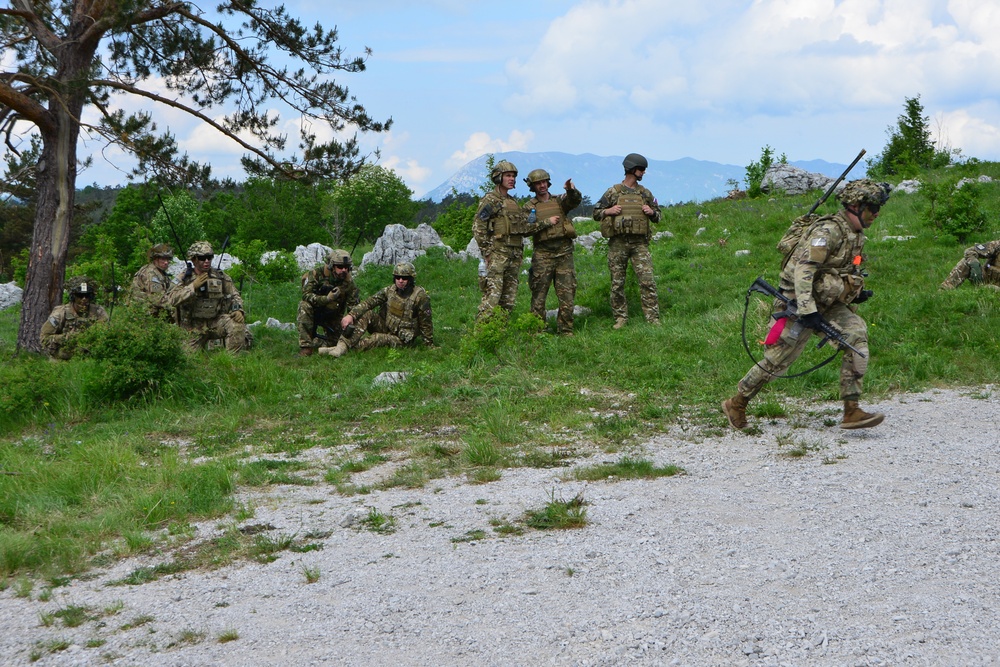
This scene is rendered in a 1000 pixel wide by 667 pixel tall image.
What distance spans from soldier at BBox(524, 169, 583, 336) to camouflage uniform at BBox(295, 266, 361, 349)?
8.87 ft

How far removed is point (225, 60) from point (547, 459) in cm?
957

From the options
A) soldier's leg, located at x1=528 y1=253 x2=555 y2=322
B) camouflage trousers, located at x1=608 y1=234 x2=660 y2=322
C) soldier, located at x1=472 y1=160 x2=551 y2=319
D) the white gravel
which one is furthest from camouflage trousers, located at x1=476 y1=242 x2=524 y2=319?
the white gravel

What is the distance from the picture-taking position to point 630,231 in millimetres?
12023

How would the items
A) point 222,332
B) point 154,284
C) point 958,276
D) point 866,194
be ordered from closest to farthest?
point 866,194 → point 958,276 → point 222,332 → point 154,284

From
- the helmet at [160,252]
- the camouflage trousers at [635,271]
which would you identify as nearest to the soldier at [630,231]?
the camouflage trousers at [635,271]

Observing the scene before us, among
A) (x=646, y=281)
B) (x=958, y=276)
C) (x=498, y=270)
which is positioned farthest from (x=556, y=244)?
(x=958, y=276)

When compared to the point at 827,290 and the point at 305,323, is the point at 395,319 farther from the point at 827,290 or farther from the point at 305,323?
the point at 827,290

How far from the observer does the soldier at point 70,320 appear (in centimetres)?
1169

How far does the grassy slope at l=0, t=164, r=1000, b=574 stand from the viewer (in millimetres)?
6102

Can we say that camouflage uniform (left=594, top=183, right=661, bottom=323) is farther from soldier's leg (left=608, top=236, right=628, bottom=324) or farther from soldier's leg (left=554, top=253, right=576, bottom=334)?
soldier's leg (left=554, top=253, right=576, bottom=334)

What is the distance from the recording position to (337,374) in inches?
411

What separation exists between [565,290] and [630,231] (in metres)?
1.20

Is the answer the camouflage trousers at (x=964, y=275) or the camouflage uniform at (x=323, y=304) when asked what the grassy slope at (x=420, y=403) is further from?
the camouflage uniform at (x=323, y=304)

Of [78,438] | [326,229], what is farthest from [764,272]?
[326,229]
